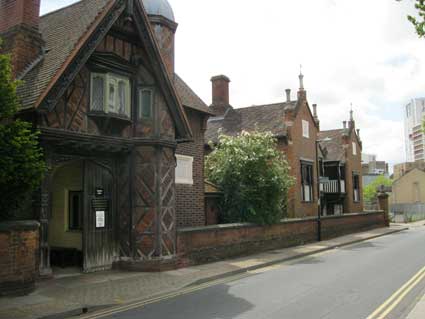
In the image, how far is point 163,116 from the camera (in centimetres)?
1342

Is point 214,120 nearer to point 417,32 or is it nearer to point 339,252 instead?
point 339,252

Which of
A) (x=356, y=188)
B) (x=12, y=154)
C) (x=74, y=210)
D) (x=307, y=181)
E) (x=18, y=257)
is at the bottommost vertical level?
(x=18, y=257)

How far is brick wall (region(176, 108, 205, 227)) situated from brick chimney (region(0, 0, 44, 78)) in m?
7.04

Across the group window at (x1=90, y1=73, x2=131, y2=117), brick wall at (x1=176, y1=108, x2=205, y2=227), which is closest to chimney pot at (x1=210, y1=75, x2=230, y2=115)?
brick wall at (x1=176, y1=108, x2=205, y2=227)

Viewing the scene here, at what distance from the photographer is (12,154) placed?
8750mm

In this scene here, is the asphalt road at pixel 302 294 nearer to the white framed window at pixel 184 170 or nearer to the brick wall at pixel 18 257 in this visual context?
the brick wall at pixel 18 257

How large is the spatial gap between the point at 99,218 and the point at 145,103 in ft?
12.3

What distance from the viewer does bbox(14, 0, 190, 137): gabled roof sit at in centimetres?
1089

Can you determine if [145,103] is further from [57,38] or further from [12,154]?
[12,154]

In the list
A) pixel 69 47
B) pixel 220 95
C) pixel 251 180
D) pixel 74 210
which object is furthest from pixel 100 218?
pixel 220 95

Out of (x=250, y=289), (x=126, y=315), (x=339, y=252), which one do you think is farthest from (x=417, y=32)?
(x=339, y=252)

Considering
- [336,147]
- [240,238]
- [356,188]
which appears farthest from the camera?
[356,188]

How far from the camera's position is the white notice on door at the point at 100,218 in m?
12.6

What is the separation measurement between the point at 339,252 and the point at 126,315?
42.9ft
